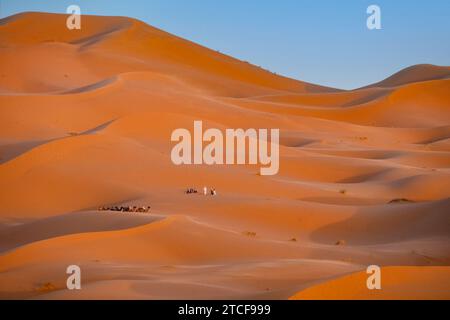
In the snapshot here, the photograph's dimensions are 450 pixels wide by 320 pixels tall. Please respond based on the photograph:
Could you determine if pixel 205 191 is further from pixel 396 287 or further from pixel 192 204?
pixel 396 287

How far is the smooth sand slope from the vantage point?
822 cm

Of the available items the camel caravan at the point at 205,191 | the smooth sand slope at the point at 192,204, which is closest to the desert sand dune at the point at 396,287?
the smooth sand slope at the point at 192,204

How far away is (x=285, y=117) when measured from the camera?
106ft

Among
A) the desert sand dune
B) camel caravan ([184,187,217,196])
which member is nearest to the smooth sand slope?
the desert sand dune

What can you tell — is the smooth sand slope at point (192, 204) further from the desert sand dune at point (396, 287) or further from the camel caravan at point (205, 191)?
the camel caravan at point (205, 191)

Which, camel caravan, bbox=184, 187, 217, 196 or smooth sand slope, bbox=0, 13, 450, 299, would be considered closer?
smooth sand slope, bbox=0, 13, 450, 299

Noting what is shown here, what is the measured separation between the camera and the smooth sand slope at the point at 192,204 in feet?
27.0

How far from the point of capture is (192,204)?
13734mm

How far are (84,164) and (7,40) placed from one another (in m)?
28.9

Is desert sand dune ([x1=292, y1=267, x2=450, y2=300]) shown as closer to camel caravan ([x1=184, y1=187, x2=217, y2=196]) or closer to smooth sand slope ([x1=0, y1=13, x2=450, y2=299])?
smooth sand slope ([x1=0, y1=13, x2=450, y2=299])

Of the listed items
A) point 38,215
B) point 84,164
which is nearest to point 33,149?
point 84,164

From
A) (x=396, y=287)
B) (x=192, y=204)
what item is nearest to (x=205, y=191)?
(x=192, y=204)

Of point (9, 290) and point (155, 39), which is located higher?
point (155, 39)

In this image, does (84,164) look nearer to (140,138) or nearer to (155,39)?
(140,138)
